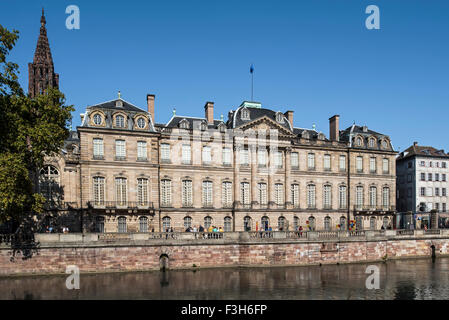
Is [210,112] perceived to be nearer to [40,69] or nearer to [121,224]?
[121,224]

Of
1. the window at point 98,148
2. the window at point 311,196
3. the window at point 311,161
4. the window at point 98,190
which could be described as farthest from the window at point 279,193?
the window at point 98,148

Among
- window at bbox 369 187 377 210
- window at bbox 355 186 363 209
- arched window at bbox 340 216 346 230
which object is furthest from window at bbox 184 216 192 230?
window at bbox 369 187 377 210

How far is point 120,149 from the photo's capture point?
122ft

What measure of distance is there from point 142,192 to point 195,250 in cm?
1101

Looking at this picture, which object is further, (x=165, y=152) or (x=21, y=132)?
(x=165, y=152)

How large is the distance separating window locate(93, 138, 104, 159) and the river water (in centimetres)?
1377

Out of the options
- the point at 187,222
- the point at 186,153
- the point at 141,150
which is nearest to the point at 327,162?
the point at 186,153

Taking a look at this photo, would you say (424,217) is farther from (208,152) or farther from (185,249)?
(185,249)

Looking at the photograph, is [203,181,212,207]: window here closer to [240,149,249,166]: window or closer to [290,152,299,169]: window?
[240,149,249,166]: window

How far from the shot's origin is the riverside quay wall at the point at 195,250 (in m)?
26.7
